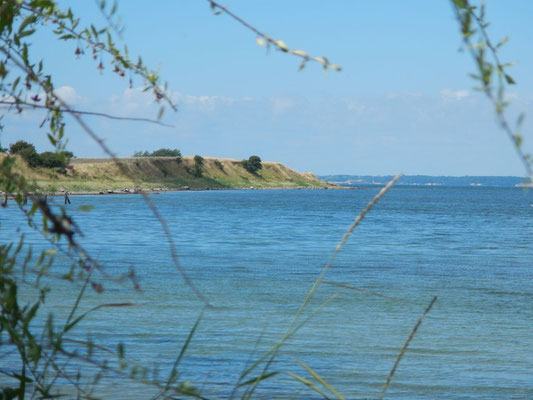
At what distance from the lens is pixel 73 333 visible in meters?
11.2

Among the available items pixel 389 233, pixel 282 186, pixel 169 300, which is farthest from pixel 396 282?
pixel 282 186

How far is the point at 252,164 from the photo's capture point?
178 metres

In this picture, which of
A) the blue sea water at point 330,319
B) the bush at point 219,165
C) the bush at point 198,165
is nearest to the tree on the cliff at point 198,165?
the bush at point 198,165

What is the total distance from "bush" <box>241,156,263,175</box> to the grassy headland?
3.18 feet

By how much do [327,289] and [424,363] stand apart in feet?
23.9

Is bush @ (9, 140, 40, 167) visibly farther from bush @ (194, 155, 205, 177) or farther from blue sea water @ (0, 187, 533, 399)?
bush @ (194, 155, 205, 177)

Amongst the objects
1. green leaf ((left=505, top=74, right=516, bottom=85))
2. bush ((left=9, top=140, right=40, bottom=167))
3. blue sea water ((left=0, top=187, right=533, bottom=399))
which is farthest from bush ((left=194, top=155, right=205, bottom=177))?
green leaf ((left=505, top=74, right=516, bottom=85))

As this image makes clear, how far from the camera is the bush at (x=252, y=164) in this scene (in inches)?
6958

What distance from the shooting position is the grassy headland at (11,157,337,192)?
10688 cm

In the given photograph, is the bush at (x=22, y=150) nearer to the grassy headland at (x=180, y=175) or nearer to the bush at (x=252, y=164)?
the grassy headland at (x=180, y=175)

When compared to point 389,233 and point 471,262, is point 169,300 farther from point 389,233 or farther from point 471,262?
point 389,233

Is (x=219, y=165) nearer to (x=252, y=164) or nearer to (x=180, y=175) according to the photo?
(x=252, y=164)

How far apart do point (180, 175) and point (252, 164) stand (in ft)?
106

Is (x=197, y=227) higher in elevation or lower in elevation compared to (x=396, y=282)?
lower
